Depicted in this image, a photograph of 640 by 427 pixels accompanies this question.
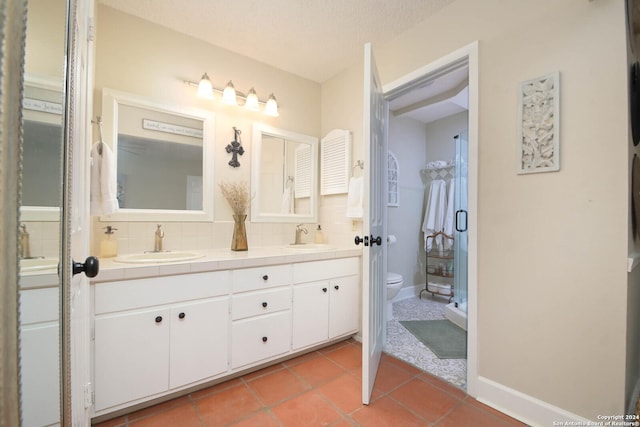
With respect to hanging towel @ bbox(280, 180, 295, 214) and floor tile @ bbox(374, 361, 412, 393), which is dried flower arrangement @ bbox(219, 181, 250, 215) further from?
floor tile @ bbox(374, 361, 412, 393)

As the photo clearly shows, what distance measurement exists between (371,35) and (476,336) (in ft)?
7.70

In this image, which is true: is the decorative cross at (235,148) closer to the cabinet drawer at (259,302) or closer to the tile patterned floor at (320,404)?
the cabinet drawer at (259,302)

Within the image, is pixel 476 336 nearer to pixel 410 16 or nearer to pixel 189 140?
pixel 410 16

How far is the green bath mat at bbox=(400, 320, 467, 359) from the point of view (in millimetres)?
2189

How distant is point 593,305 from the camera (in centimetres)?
125

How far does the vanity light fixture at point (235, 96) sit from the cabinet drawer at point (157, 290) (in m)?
1.45

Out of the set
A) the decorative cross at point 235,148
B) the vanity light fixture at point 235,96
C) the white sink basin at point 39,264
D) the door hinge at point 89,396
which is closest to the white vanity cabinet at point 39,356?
the white sink basin at point 39,264

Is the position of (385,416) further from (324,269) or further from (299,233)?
(299,233)

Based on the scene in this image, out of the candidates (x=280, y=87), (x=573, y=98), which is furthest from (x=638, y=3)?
(x=280, y=87)

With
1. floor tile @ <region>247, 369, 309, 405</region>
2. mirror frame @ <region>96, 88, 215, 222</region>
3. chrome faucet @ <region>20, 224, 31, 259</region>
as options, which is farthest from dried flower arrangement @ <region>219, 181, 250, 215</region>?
chrome faucet @ <region>20, 224, 31, 259</region>

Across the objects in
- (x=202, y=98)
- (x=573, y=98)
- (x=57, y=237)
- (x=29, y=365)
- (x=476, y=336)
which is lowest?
(x=476, y=336)

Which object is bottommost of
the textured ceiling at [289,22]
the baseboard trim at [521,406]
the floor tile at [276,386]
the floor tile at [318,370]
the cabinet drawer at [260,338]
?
the floor tile at [318,370]

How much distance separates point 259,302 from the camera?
6.04ft

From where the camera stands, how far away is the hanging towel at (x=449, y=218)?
11.8ft
